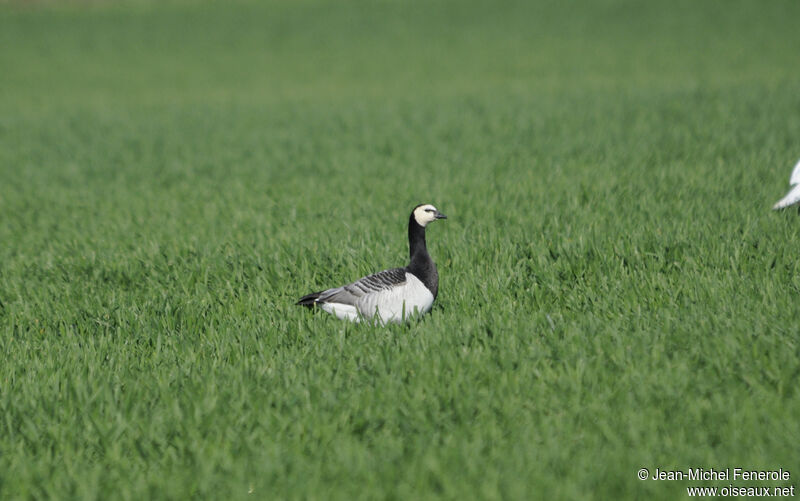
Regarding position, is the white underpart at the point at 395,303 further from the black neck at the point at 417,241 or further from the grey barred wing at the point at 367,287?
the black neck at the point at 417,241

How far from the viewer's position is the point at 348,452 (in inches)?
149

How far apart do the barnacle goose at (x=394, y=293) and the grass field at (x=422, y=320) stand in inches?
5.5

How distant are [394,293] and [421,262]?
0.44 m

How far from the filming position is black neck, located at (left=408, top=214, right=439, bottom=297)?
5.60 meters

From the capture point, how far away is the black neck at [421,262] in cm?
560

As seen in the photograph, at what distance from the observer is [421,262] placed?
5.66 meters

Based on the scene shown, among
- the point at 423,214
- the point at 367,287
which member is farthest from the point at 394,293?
the point at 423,214

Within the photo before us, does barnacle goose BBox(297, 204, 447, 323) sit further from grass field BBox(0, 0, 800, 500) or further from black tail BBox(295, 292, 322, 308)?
grass field BBox(0, 0, 800, 500)

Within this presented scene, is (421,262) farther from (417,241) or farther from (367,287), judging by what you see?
(367,287)

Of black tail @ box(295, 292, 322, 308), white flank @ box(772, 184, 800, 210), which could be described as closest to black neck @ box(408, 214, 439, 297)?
black tail @ box(295, 292, 322, 308)

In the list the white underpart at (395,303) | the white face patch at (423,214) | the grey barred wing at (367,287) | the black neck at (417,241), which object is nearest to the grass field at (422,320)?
the white underpart at (395,303)

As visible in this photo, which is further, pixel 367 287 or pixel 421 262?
pixel 421 262

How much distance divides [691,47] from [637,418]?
3046 cm

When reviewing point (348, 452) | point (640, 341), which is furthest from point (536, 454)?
point (640, 341)
